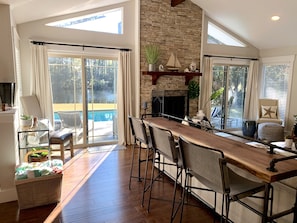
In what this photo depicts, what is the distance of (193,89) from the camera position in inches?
230

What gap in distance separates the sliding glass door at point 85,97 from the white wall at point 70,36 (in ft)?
1.19

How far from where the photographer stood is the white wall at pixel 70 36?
14.6ft

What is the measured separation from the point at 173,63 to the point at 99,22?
192 centimetres

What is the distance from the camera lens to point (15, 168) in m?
2.86

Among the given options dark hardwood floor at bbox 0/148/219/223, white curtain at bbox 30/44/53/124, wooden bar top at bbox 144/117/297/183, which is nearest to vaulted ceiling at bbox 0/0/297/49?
white curtain at bbox 30/44/53/124

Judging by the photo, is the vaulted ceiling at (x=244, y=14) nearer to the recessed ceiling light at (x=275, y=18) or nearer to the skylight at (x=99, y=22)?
the recessed ceiling light at (x=275, y=18)

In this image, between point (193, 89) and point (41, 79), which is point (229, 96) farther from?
point (41, 79)

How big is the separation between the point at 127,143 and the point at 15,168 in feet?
9.08

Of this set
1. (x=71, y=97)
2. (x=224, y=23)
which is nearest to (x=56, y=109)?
(x=71, y=97)

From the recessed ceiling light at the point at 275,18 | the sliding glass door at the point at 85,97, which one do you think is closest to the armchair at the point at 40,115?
the sliding glass door at the point at 85,97

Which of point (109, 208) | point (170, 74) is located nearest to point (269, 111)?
point (170, 74)

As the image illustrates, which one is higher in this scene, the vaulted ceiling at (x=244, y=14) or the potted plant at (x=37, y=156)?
the vaulted ceiling at (x=244, y=14)

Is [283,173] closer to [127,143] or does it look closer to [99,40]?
[127,143]

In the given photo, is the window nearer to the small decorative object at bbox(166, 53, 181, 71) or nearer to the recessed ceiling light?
the recessed ceiling light
